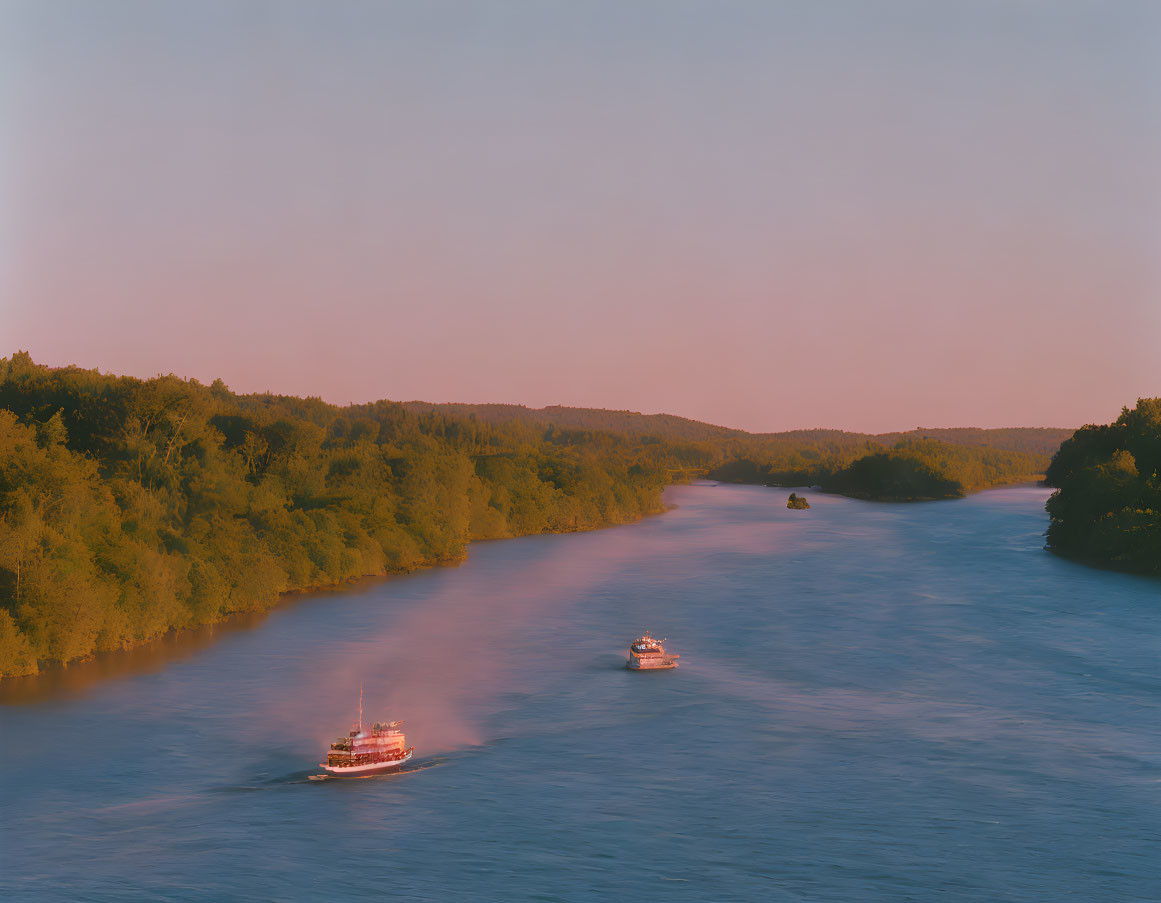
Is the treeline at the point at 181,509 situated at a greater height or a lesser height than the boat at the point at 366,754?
greater

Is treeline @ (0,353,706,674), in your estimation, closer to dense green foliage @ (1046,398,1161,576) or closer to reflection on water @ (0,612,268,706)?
reflection on water @ (0,612,268,706)

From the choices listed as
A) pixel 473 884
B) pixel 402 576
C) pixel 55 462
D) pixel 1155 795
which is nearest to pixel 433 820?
pixel 473 884

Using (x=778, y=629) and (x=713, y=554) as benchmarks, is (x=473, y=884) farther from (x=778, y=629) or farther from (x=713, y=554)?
(x=713, y=554)

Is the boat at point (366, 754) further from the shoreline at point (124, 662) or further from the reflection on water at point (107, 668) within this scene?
the shoreline at point (124, 662)

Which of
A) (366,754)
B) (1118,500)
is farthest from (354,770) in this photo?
(1118,500)

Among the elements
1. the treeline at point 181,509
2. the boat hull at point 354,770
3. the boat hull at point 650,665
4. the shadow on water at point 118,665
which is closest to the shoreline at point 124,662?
the shadow on water at point 118,665
